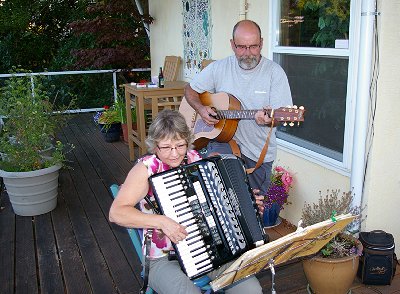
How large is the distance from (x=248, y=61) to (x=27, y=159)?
2.05 m

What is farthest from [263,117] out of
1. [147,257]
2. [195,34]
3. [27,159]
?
[195,34]

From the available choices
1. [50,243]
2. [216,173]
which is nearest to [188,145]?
[216,173]

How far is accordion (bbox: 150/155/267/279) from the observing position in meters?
1.78

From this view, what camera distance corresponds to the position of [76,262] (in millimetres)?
2979

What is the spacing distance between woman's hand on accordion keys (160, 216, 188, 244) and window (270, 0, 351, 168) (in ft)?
Result: 4.82

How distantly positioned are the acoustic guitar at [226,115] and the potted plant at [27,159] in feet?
4.60

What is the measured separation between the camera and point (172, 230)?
5.69 feet

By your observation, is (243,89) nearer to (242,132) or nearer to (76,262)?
(242,132)

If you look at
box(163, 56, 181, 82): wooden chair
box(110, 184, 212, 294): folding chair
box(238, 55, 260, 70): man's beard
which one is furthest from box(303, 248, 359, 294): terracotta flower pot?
box(163, 56, 181, 82): wooden chair

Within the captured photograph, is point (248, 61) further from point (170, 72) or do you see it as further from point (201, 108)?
point (170, 72)

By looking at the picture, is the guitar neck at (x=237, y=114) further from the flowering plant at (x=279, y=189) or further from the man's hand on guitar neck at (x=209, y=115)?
the flowering plant at (x=279, y=189)

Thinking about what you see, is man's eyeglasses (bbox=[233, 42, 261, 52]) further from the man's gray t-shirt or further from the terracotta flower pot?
the terracotta flower pot

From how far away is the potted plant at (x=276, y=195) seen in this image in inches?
127

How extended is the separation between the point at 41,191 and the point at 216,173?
2.24 m
